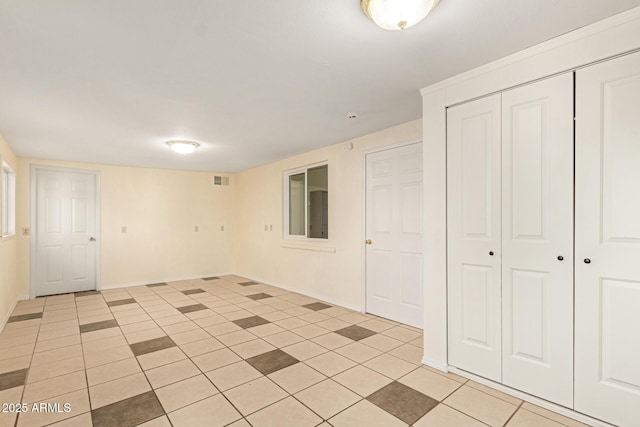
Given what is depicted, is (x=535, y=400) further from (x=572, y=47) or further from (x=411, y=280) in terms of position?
(x=572, y=47)

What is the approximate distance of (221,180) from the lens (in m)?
7.31

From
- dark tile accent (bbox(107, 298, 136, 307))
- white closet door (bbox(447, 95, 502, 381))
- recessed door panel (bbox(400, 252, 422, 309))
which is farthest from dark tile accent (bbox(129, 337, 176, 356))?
white closet door (bbox(447, 95, 502, 381))

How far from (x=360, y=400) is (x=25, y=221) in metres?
6.09

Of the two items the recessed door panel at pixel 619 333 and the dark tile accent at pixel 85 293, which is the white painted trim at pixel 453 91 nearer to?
the recessed door panel at pixel 619 333

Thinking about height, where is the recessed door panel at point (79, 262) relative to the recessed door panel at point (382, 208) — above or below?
below

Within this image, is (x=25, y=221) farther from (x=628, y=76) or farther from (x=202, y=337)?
(x=628, y=76)

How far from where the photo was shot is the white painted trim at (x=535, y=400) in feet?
6.31

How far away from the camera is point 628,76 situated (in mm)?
1826

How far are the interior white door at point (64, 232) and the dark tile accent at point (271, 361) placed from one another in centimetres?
473

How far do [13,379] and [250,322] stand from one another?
2.13 metres

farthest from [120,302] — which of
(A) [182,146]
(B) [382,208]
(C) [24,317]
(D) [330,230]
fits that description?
(B) [382,208]

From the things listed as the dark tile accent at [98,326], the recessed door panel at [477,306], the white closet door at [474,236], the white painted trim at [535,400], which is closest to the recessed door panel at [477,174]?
the white closet door at [474,236]

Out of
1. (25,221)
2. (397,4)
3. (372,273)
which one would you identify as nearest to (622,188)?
(397,4)

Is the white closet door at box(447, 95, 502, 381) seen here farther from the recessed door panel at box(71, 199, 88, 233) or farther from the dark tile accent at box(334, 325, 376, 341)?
the recessed door panel at box(71, 199, 88, 233)
